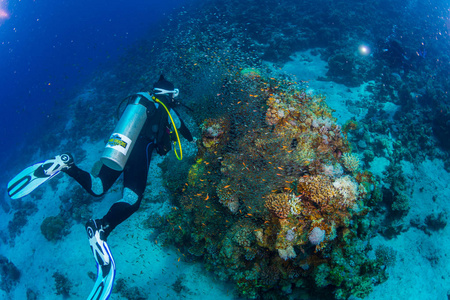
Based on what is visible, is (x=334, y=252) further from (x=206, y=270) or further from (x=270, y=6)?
(x=270, y=6)

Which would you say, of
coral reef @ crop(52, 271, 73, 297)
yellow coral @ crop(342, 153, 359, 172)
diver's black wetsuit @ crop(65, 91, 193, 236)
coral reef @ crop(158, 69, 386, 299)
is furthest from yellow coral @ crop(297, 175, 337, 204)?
coral reef @ crop(52, 271, 73, 297)

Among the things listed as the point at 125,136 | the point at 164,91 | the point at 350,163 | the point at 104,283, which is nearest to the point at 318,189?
the point at 350,163

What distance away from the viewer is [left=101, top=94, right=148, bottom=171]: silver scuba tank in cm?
461

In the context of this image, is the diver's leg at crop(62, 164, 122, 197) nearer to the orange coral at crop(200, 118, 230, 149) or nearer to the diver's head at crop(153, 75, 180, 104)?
the diver's head at crop(153, 75, 180, 104)

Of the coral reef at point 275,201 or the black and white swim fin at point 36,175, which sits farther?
the black and white swim fin at point 36,175

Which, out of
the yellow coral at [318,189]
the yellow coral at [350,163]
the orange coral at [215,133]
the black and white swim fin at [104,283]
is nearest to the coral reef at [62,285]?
the black and white swim fin at [104,283]

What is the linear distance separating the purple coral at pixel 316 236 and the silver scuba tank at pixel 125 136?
4.48 m

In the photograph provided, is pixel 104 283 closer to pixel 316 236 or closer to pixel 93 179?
pixel 93 179

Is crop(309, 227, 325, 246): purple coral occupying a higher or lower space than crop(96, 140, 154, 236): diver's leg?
lower

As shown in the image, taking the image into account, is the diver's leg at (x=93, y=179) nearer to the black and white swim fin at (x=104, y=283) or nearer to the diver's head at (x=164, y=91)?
the black and white swim fin at (x=104, y=283)

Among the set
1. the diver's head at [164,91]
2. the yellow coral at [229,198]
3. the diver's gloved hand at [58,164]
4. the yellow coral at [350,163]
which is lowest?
the yellow coral at [229,198]

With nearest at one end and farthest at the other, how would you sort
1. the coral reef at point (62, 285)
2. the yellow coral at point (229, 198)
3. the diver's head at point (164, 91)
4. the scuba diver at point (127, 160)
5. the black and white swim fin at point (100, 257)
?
the black and white swim fin at point (100, 257) → the scuba diver at point (127, 160) → the diver's head at point (164, 91) → the yellow coral at point (229, 198) → the coral reef at point (62, 285)

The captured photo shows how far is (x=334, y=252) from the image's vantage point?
440 centimetres

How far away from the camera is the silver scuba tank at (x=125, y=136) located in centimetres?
461
